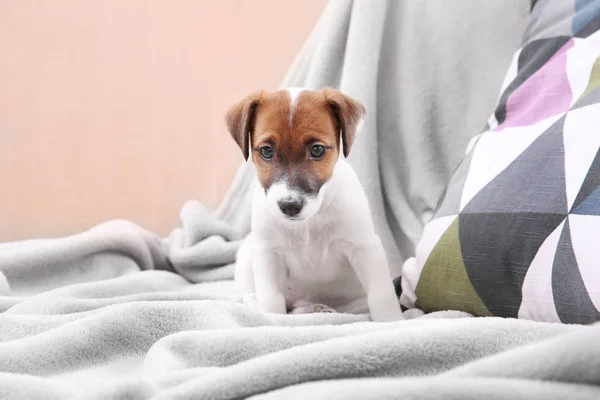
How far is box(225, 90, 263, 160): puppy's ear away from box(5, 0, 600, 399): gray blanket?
433mm

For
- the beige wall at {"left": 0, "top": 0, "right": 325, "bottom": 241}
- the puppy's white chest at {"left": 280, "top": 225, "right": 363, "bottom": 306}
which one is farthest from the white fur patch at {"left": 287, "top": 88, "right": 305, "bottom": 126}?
the beige wall at {"left": 0, "top": 0, "right": 325, "bottom": 241}

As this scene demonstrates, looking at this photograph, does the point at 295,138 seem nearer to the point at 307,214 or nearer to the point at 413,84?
the point at 307,214

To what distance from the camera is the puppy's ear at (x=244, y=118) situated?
58.6 inches

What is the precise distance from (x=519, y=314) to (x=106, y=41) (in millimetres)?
2293

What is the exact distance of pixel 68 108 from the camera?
2713mm

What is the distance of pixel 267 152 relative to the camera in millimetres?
1438

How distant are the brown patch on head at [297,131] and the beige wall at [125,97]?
131 centimetres

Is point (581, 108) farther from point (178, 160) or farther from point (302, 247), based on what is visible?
point (178, 160)

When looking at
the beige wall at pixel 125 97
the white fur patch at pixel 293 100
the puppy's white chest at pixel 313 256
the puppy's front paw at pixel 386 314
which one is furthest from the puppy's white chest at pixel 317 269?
the beige wall at pixel 125 97

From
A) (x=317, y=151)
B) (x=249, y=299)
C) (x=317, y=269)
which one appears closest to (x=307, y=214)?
(x=317, y=151)

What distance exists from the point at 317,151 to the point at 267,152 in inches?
Answer: 4.9

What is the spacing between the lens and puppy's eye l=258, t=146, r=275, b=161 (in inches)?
56.2

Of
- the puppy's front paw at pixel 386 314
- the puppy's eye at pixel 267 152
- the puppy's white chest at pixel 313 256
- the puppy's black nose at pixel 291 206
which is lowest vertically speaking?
the puppy's front paw at pixel 386 314

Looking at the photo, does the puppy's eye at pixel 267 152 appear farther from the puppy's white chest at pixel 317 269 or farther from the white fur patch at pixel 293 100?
the puppy's white chest at pixel 317 269
